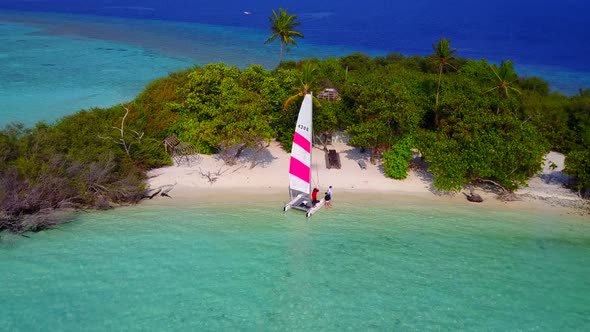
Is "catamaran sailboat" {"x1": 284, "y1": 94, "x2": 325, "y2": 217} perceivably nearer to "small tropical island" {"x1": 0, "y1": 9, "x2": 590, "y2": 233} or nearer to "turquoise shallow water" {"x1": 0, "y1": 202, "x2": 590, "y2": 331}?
"turquoise shallow water" {"x1": 0, "y1": 202, "x2": 590, "y2": 331}

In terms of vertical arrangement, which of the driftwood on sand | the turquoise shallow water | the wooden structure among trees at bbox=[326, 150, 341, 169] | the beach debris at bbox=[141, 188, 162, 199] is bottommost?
the turquoise shallow water

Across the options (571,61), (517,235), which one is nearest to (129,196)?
(517,235)

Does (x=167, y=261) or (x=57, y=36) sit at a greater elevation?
(x=57, y=36)

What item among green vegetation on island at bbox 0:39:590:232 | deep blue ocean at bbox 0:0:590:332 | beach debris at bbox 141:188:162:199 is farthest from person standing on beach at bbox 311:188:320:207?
beach debris at bbox 141:188:162:199

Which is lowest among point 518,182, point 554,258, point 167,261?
point 167,261

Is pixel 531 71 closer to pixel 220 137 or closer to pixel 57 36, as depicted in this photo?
pixel 220 137

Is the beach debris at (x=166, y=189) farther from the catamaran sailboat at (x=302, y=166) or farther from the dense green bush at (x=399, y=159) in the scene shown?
the dense green bush at (x=399, y=159)
